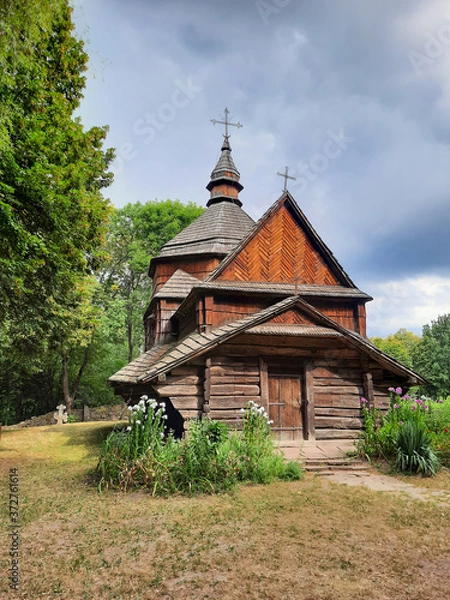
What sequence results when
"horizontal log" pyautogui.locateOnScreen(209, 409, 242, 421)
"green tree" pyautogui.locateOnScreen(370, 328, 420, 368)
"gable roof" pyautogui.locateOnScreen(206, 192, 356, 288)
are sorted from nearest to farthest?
1. "horizontal log" pyautogui.locateOnScreen(209, 409, 242, 421)
2. "gable roof" pyautogui.locateOnScreen(206, 192, 356, 288)
3. "green tree" pyautogui.locateOnScreen(370, 328, 420, 368)

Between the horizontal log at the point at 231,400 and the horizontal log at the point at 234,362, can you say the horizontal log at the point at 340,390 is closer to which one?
the horizontal log at the point at 231,400

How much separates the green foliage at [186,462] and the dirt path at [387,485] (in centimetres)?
107

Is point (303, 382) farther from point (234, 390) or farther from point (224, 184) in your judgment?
point (224, 184)

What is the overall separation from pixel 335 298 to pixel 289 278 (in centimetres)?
185

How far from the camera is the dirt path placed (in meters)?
6.82

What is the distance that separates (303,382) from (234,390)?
2091 millimetres

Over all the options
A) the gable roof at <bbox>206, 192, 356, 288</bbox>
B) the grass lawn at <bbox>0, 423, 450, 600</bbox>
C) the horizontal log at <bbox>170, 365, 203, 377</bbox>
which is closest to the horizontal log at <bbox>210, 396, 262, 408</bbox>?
the horizontal log at <bbox>170, 365, 203, 377</bbox>

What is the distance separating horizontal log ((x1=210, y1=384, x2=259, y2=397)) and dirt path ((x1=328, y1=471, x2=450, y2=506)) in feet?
10.1

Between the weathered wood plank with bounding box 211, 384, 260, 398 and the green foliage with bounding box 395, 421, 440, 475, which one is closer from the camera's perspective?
the green foliage with bounding box 395, 421, 440, 475

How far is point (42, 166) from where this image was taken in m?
8.37

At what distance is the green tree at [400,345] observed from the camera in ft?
160

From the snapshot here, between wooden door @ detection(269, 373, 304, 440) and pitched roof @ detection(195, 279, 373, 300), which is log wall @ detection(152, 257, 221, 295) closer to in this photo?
pitched roof @ detection(195, 279, 373, 300)

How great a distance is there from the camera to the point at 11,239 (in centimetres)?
787

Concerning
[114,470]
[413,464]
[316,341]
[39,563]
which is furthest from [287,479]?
[39,563]
